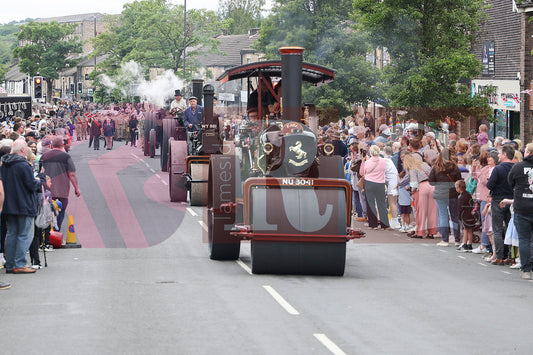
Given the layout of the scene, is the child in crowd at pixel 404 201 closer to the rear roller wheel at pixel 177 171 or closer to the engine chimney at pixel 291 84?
the engine chimney at pixel 291 84

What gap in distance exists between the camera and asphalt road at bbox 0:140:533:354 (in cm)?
848

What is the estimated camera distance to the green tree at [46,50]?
135m

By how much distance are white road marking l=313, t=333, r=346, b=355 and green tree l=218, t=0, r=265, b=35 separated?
102509 mm

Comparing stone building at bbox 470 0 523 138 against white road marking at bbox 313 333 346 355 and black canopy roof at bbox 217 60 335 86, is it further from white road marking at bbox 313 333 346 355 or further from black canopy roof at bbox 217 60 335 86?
white road marking at bbox 313 333 346 355

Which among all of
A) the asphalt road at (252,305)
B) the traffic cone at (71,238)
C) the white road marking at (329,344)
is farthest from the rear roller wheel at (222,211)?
the white road marking at (329,344)

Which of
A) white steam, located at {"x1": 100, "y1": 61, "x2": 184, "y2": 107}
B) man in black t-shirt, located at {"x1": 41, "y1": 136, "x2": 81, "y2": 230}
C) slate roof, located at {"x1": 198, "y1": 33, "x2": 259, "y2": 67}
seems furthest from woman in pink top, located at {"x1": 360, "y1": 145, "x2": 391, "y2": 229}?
slate roof, located at {"x1": 198, "y1": 33, "x2": 259, "y2": 67}

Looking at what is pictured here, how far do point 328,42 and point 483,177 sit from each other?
23.6 meters

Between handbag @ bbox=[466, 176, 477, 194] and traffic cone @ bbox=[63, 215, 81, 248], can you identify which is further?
handbag @ bbox=[466, 176, 477, 194]

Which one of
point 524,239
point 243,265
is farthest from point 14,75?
point 524,239

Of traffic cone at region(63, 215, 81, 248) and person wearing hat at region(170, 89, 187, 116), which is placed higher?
person wearing hat at region(170, 89, 187, 116)

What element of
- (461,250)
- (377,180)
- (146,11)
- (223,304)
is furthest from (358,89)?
(146,11)

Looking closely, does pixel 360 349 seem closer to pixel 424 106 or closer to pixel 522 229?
pixel 522 229

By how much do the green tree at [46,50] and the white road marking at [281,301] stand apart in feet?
420

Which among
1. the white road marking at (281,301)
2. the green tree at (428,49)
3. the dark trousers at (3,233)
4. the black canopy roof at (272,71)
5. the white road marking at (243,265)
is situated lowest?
the white road marking at (281,301)
